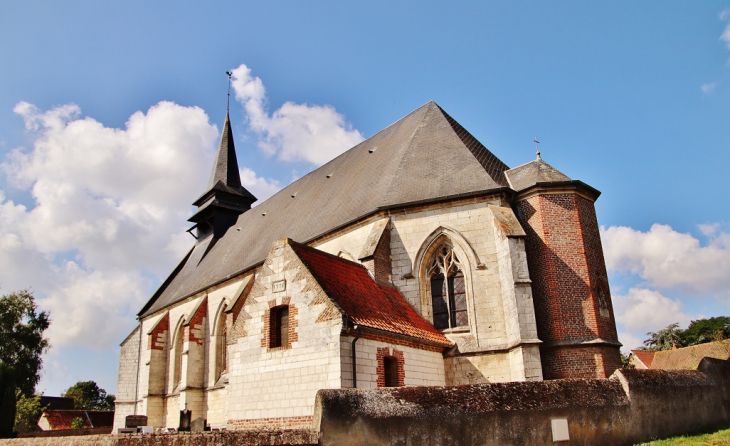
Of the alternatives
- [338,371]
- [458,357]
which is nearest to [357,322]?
[338,371]

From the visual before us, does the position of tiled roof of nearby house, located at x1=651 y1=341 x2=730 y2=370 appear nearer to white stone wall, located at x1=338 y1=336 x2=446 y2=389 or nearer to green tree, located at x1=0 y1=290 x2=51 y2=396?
white stone wall, located at x1=338 y1=336 x2=446 y2=389

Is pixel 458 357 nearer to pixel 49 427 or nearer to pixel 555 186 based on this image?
pixel 555 186

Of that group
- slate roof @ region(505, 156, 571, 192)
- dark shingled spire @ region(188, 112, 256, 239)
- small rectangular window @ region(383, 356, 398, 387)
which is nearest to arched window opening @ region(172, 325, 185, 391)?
dark shingled spire @ region(188, 112, 256, 239)

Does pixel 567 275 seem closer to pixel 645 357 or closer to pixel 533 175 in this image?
pixel 533 175

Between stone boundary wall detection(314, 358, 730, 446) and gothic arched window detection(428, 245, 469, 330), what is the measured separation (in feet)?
18.0

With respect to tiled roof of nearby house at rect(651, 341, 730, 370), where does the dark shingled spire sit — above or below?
above

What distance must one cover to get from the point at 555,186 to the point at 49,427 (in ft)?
105

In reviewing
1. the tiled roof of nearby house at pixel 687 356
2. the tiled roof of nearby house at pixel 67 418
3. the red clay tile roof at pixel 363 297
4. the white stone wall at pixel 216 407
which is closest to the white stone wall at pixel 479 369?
the red clay tile roof at pixel 363 297

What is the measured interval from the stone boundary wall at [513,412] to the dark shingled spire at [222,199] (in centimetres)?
2444

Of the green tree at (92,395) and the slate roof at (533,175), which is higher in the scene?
the slate roof at (533,175)

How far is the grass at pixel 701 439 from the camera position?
745 cm

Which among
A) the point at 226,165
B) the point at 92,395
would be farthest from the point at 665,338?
the point at 92,395

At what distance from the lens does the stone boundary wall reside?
19.5ft

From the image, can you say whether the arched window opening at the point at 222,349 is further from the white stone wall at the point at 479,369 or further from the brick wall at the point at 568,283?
the brick wall at the point at 568,283
